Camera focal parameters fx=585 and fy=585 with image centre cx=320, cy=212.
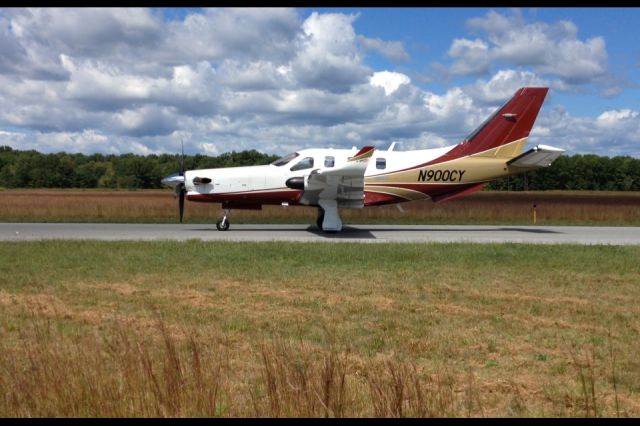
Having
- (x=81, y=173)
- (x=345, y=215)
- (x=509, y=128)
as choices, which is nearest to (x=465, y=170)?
(x=509, y=128)

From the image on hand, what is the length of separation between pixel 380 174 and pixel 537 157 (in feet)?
19.2

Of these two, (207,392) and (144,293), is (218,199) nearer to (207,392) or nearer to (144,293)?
(144,293)

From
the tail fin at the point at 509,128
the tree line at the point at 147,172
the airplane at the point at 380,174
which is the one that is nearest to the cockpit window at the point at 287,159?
the airplane at the point at 380,174

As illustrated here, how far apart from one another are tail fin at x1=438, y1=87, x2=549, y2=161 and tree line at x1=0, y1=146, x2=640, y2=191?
40912mm

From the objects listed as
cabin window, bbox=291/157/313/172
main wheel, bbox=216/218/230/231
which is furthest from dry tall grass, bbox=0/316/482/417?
main wheel, bbox=216/218/230/231

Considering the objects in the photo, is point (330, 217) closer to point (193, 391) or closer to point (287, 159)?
point (287, 159)

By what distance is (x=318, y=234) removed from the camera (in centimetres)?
2114

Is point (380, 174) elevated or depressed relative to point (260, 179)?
elevated

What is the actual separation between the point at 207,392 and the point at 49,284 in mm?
7217

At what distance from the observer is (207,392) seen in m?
4.46

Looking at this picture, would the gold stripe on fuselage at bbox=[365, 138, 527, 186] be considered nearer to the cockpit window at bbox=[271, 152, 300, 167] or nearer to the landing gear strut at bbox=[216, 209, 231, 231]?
the cockpit window at bbox=[271, 152, 300, 167]

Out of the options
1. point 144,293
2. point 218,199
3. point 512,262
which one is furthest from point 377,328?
point 218,199

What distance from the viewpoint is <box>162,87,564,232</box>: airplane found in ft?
69.3

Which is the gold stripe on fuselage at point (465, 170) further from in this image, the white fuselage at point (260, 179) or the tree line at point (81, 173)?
the tree line at point (81, 173)
